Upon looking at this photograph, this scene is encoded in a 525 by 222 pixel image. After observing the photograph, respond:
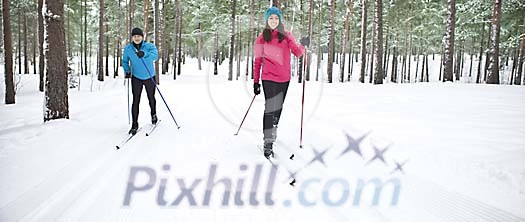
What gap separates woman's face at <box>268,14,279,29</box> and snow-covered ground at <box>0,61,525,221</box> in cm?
202

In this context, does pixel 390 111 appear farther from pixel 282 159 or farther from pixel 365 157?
pixel 282 159

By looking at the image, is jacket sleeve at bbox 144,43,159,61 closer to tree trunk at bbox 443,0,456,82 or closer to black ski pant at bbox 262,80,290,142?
black ski pant at bbox 262,80,290,142

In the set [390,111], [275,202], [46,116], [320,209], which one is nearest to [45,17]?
[46,116]

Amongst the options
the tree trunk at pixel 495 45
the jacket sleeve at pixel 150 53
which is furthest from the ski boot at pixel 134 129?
the tree trunk at pixel 495 45

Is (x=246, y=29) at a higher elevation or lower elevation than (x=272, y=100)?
higher

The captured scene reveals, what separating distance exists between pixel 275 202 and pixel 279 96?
2022 millimetres

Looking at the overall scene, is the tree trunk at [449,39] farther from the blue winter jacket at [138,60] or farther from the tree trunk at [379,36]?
the blue winter jacket at [138,60]

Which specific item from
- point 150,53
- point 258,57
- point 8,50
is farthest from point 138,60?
point 8,50

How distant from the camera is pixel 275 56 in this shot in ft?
15.4

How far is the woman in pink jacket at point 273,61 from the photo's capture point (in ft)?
15.2

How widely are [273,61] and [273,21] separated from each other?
0.59 metres

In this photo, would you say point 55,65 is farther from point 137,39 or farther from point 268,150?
point 268,150

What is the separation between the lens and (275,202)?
10.8 ft

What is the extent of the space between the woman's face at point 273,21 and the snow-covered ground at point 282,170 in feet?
6.63
